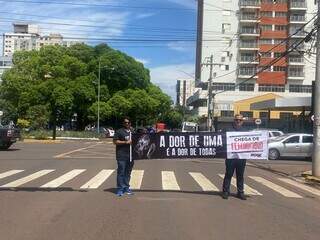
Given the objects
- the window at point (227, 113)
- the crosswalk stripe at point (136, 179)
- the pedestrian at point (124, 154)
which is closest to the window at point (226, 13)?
the window at point (227, 113)

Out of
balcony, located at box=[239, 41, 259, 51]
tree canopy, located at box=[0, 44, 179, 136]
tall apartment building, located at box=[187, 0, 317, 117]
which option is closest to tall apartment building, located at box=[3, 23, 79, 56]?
tree canopy, located at box=[0, 44, 179, 136]

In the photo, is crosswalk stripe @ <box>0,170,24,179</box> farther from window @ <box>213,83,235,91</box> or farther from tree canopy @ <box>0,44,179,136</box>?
window @ <box>213,83,235,91</box>

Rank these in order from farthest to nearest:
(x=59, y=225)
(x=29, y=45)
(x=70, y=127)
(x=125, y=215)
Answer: (x=29, y=45)
(x=70, y=127)
(x=125, y=215)
(x=59, y=225)

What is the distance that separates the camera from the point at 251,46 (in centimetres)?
11838

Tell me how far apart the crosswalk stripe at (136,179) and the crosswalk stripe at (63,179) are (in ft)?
5.93

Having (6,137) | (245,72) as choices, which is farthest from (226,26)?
(6,137)

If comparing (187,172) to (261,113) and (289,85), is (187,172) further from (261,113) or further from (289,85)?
(289,85)

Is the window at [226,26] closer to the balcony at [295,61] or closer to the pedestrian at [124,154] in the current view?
the balcony at [295,61]

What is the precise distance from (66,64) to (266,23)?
48500 mm

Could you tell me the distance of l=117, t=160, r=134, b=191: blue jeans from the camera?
47.4 ft

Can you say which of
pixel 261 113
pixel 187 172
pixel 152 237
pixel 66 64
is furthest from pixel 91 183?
pixel 261 113

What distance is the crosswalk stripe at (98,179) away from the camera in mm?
16453

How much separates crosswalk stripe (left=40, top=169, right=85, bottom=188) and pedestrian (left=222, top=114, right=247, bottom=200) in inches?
178

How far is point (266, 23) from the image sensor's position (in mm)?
117500
